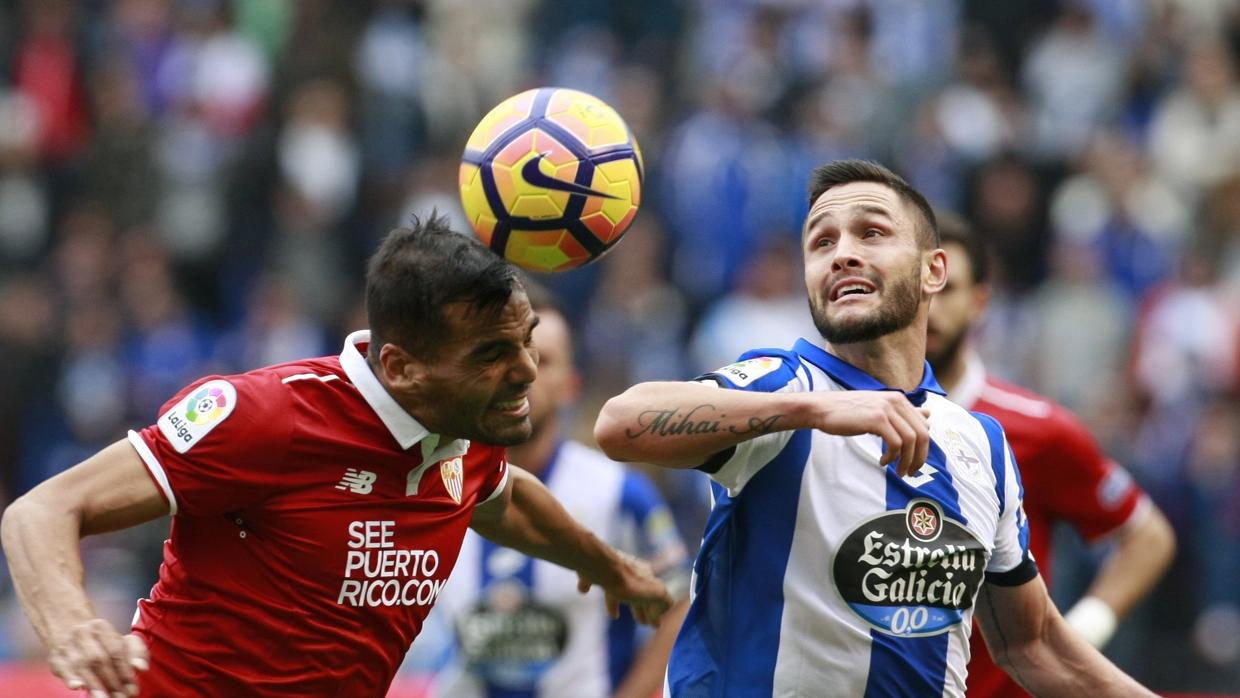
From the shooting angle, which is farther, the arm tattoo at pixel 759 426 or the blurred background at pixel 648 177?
the blurred background at pixel 648 177

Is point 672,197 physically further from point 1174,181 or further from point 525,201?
point 525,201

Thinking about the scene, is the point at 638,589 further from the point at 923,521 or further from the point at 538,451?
the point at 538,451

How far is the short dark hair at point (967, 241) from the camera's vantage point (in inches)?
294

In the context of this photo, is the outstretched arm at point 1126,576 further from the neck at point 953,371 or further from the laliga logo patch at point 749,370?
the laliga logo patch at point 749,370

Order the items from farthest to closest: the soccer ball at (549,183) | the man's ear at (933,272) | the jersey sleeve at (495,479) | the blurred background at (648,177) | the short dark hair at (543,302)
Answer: the blurred background at (648,177) → the short dark hair at (543,302) → the jersey sleeve at (495,479) → the soccer ball at (549,183) → the man's ear at (933,272)

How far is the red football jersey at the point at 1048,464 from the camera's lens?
7297mm

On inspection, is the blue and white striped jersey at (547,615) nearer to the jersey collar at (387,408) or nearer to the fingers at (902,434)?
the jersey collar at (387,408)

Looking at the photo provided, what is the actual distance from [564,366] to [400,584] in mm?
2649

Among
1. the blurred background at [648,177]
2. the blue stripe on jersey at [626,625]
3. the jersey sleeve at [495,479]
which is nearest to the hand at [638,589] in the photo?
the jersey sleeve at [495,479]

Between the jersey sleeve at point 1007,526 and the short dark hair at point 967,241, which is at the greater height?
the short dark hair at point 967,241

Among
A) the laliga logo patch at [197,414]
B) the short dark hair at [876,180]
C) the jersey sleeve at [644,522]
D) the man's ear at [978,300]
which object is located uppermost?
the short dark hair at [876,180]

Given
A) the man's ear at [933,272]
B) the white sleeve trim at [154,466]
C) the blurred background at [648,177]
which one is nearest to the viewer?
the white sleeve trim at [154,466]

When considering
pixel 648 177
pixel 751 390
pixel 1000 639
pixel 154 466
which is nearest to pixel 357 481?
pixel 154 466

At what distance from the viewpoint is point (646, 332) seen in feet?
49.7
